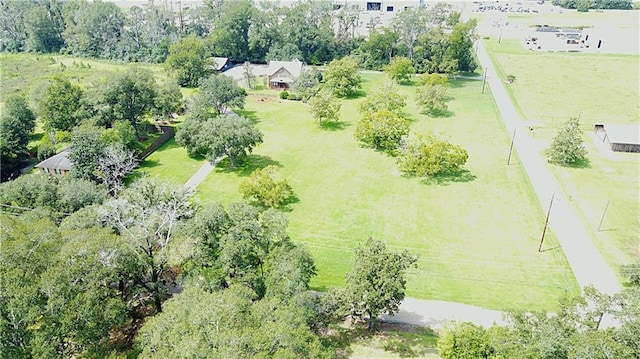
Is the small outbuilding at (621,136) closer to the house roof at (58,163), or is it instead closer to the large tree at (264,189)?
the large tree at (264,189)

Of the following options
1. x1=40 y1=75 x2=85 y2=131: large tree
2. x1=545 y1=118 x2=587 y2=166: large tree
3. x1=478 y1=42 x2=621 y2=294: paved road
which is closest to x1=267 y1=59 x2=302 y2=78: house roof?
x1=40 y1=75 x2=85 y2=131: large tree

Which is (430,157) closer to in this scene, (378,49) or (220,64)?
(378,49)

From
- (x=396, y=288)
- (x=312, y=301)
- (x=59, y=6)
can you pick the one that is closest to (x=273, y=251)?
(x=312, y=301)

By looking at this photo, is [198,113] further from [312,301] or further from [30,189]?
[312,301]

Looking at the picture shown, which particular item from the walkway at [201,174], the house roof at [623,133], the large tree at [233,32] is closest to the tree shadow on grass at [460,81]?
the house roof at [623,133]

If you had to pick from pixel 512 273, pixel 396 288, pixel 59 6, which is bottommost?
pixel 512 273

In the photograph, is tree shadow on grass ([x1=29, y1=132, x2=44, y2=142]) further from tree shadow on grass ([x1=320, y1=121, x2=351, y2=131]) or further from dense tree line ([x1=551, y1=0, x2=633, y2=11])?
dense tree line ([x1=551, y1=0, x2=633, y2=11])
